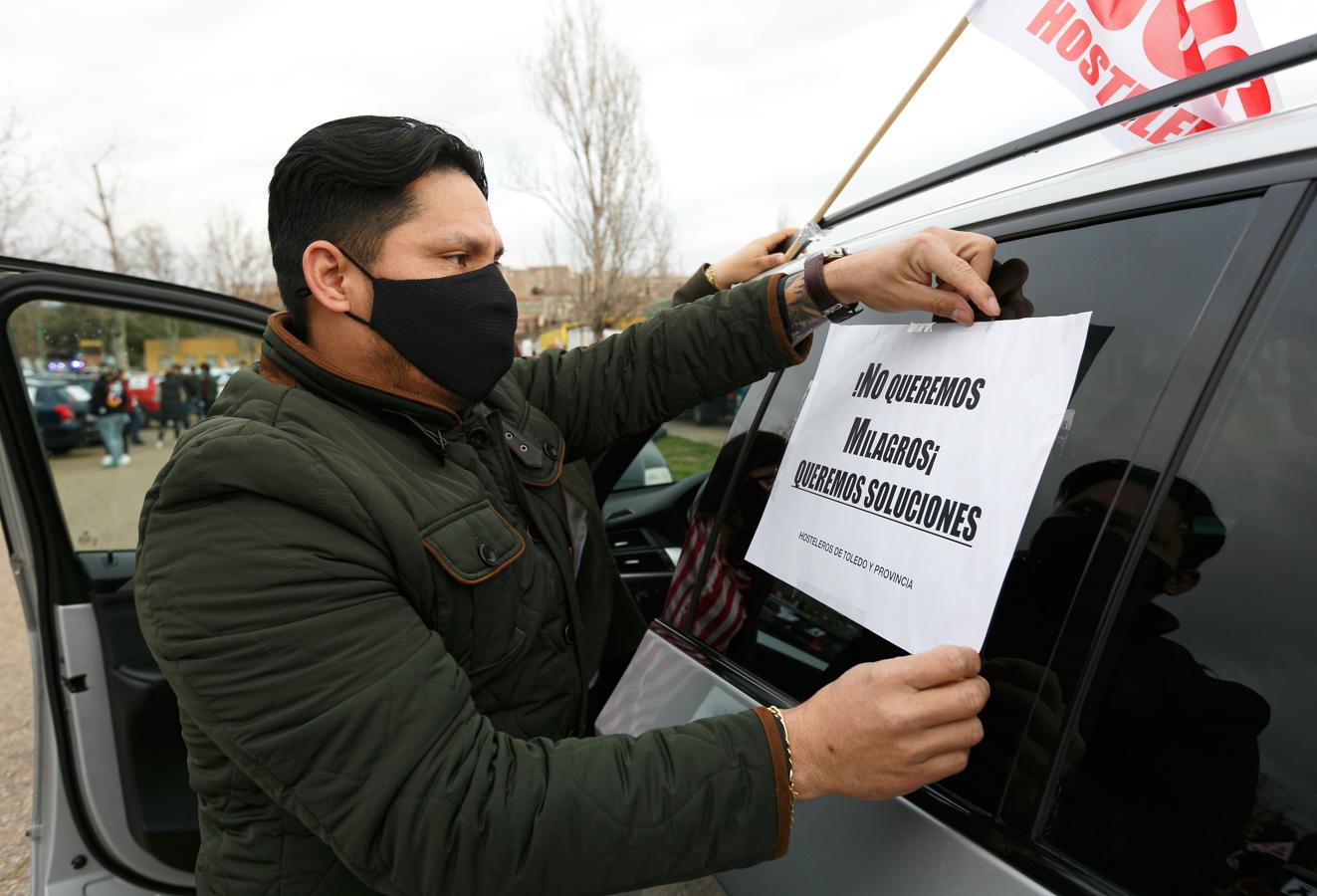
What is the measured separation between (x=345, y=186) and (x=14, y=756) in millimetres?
3921

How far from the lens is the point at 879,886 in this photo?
0.91 metres

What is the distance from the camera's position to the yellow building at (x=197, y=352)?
277cm

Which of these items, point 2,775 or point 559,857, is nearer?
point 559,857

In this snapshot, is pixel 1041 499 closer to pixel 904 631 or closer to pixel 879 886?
pixel 904 631

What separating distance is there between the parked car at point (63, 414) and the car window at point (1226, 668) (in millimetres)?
2234

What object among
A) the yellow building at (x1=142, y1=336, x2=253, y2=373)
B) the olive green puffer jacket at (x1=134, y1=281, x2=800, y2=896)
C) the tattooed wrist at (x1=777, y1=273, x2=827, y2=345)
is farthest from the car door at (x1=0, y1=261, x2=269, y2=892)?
the tattooed wrist at (x1=777, y1=273, x2=827, y2=345)

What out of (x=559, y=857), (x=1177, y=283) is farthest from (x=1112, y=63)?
(x=559, y=857)

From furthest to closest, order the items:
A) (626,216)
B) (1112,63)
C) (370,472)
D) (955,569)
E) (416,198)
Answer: (626,216), (1112,63), (416,198), (370,472), (955,569)

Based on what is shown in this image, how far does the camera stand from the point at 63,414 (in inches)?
141

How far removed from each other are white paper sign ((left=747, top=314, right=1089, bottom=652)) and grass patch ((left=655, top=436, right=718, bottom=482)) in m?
1.70

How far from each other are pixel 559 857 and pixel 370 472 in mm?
527

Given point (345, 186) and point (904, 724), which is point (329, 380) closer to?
point (345, 186)

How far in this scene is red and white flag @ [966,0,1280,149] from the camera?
1.26 meters

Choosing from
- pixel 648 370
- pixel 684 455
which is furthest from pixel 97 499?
pixel 684 455
